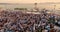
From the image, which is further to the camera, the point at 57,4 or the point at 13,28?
the point at 57,4

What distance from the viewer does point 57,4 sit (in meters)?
1.75

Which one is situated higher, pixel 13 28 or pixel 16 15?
pixel 16 15

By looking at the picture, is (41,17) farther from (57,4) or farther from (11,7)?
(11,7)

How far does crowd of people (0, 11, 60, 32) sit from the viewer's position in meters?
1.52

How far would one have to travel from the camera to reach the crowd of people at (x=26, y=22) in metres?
1.52

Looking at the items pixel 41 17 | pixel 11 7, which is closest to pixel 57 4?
pixel 41 17

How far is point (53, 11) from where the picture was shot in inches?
65.6

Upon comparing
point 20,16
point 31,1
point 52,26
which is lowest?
point 52,26

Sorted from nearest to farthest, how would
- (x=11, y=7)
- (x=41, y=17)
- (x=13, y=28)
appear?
1. (x=13, y=28)
2. (x=41, y=17)
3. (x=11, y=7)

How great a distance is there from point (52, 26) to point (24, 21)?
0.37 metres

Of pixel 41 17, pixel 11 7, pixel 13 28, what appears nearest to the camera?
pixel 13 28

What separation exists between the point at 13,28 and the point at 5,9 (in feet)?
1.14

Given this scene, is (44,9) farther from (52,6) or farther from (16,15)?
(16,15)

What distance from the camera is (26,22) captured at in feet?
5.15
